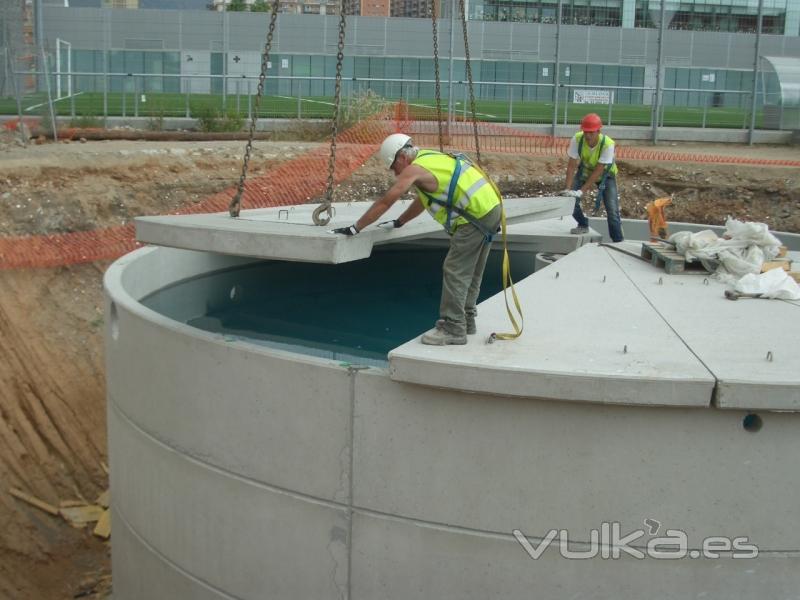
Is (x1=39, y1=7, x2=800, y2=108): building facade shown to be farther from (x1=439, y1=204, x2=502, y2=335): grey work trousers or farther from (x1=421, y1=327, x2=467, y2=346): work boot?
(x1=421, y1=327, x2=467, y2=346): work boot

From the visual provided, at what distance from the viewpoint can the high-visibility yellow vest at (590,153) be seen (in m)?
11.2

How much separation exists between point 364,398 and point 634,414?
63.4 inches

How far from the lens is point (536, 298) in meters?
8.04

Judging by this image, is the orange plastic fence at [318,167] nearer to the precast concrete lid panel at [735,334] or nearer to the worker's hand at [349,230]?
the precast concrete lid panel at [735,334]

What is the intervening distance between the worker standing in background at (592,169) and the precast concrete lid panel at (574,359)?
11.9 ft

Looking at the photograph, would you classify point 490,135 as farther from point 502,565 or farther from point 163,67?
point 163,67

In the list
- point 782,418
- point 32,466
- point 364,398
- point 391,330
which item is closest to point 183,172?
point 32,466

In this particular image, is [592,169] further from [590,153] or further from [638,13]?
[638,13]

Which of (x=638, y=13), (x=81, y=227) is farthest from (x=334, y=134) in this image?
(x=638, y=13)

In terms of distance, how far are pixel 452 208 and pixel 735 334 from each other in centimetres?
215

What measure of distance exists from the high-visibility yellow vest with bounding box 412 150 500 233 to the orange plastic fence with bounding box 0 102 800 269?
10572 millimetres

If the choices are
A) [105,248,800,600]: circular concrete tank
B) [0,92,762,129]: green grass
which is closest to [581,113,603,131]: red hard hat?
[105,248,800,600]: circular concrete tank

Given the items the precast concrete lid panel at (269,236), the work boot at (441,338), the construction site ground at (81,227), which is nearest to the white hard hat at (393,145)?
the precast concrete lid panel at (269,236)

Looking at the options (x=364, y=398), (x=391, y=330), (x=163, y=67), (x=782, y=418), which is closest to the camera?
(x=782, y=418)
